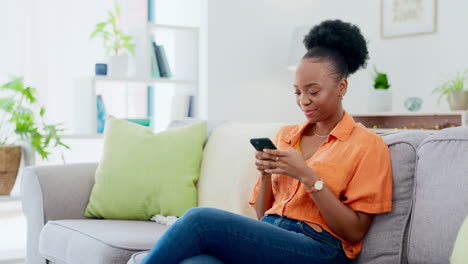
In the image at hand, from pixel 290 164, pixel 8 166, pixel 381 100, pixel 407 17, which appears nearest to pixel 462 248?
pixel 290 164

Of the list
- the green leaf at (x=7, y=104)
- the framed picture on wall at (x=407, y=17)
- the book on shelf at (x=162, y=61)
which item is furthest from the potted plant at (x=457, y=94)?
the green leaf at (x=7, y=104)

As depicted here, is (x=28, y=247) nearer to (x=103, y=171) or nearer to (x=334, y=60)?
(x=103, y=171)

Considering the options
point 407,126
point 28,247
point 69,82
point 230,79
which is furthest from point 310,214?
point 69,82

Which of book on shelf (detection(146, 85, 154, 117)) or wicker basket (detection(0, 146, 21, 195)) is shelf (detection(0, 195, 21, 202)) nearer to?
wicker basket (detection(0, 146, 21, 195))

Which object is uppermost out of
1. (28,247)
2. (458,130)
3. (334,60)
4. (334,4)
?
(334,4)

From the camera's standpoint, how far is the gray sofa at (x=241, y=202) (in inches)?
63.1

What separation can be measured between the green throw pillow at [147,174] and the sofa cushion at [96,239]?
0.08 meters

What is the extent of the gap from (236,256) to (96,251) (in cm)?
71

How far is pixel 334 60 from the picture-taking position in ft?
6.04

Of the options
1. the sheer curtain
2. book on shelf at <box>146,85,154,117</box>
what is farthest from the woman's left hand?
book on shelf at <box>146,85,154,117</box>

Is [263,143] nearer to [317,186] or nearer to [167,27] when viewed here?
[317,186]

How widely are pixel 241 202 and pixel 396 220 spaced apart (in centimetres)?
72

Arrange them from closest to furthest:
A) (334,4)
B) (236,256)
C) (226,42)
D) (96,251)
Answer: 1. (236,256)
2. (96,251)
3. (226,42)
4. (334,4)

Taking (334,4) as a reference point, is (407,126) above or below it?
below
